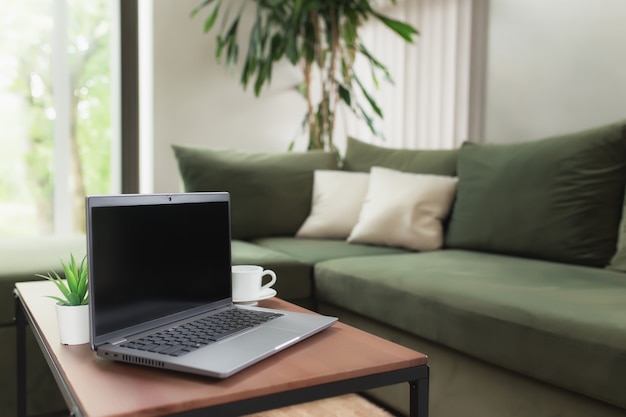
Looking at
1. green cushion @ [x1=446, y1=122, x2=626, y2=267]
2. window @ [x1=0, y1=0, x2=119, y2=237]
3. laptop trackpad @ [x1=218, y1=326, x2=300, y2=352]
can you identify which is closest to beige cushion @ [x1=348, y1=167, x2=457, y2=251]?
green cushion @ [x1=446, y1=122, x2=626, y2=267]

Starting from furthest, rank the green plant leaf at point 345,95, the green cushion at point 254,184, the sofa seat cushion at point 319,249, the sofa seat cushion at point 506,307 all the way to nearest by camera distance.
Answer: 1. the green plant leaf at point 345,95
2. the green cushion at point 254,184
3. the sofa seat cushion at point 319,249
4. the sofa seat cushion at point 506,307

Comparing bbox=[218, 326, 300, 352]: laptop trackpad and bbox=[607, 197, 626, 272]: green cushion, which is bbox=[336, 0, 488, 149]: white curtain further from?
bbox=[218, 326, 300, 352]: laptop trackpad

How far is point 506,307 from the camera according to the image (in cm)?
142

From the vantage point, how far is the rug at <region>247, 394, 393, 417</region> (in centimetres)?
182

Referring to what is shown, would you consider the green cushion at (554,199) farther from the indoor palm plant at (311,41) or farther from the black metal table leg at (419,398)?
the black metal table leg at (419,398)

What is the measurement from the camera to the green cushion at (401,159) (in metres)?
2.55

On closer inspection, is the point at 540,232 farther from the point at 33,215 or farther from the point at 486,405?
the point at 33,215

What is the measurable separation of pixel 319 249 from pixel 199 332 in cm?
137

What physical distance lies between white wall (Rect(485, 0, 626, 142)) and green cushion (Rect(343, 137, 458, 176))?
52 centimetres

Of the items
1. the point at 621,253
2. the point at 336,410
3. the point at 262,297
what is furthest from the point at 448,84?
the point at 262,297

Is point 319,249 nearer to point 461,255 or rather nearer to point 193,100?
point 461,255

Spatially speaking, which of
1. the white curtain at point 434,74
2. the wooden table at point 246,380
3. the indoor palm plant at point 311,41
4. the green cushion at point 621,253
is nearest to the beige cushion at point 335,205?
the indoor palm plant at point 311,41

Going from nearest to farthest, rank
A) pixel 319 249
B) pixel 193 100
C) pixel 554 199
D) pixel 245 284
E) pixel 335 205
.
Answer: pixel 245 284 → pixel 554 199 → pixel 319 249 → pixel 335 205 → pixel 193 100

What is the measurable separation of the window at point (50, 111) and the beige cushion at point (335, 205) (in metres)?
1.61
